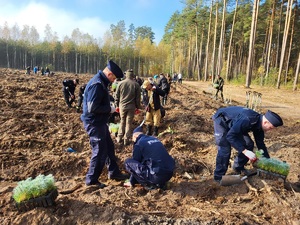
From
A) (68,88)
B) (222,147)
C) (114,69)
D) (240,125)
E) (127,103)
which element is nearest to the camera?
(240,125)

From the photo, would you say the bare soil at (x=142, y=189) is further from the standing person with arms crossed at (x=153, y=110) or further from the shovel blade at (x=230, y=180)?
the standing person with arms crossed at (x=153, y=110)

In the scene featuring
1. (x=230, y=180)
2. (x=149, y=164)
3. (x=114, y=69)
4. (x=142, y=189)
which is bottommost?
(x=142, y=189)

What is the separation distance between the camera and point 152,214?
3090mm

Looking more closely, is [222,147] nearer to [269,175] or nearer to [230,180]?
[230,180]

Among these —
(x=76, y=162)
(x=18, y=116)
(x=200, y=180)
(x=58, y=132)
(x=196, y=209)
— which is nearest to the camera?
(x=196, y=209)

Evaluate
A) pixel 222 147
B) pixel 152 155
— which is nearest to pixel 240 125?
pixel 222 147

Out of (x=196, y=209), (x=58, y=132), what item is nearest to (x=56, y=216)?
(x=196, y=209)

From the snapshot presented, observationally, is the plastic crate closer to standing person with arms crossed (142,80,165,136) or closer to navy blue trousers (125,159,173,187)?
navy blue trousers (125,159,173,187)

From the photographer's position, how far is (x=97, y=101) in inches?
148

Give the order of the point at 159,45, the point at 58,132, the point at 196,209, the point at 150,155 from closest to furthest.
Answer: the point at 196,209, the point at 150,155, the point at 58,132, the point at 159,45

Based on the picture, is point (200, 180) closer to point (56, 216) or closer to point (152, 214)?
point (152, 214)

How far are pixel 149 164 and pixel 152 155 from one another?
0.14 meters

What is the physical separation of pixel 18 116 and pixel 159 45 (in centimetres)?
6595

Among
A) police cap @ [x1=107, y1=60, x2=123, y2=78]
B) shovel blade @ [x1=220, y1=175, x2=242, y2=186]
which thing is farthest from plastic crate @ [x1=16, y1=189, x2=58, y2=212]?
shovel blade @ [x1=220, y1=175, x2=242, y2=186]
